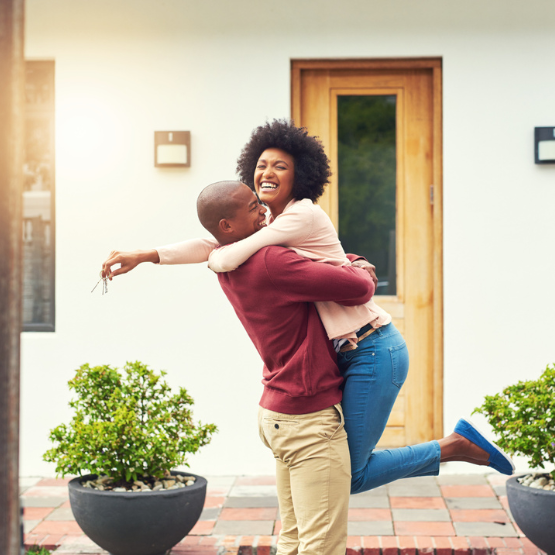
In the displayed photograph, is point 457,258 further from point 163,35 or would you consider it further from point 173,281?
point 163,35

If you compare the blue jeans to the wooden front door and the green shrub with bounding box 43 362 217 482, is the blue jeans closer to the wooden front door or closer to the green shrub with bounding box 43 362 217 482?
the green shrub with bounding box 43 362 217 482

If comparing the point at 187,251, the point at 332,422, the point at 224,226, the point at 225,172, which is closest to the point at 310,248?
the point at 224,226

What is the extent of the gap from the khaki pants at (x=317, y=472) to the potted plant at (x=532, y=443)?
1267mm

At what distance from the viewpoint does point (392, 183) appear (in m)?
5.10

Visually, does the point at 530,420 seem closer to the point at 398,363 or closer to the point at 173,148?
the point at 398,363

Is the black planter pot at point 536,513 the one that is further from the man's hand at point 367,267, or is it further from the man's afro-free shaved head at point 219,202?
the man's afro-free shaved head at point 219,202

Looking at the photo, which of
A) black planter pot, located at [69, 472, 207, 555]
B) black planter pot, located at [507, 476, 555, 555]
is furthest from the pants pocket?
black planter pot, located at [507, 476, 555, 555]

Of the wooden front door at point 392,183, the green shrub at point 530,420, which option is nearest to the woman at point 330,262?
the green shrub at point 530,420

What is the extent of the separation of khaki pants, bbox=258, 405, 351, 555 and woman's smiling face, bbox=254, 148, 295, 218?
747mm

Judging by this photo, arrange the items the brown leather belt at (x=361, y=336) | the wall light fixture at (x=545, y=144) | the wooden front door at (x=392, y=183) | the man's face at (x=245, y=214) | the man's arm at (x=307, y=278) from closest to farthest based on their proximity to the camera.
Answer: the man's arm at (x=307, y=278), the man's face at (x=245, y=214), the brown leather belt at (x=361, y=336), the wall light fixture at (x=545, y=144), the wooden front door at (x=392, y=183)

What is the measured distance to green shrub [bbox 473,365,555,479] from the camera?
3.33 m

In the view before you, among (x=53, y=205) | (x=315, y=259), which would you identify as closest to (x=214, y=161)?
(x=53, y=205)

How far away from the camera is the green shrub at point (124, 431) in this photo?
3.38 m

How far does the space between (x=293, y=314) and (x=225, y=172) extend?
9.03 feet
